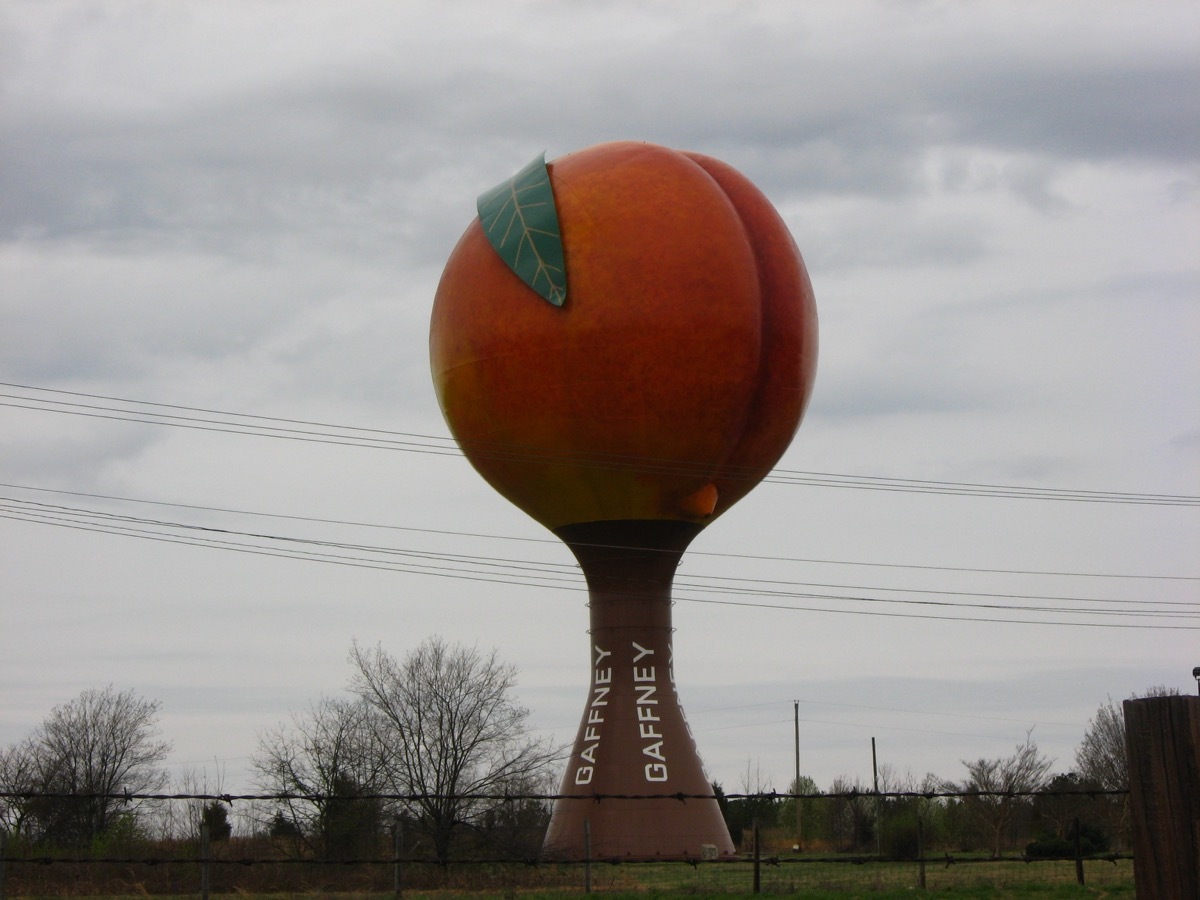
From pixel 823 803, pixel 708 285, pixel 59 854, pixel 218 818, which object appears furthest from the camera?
pixel 823 803

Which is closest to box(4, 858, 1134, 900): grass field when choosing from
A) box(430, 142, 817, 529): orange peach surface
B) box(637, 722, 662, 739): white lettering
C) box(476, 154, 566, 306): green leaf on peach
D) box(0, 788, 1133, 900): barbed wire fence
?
box(0, 788, 1133, 900): barbed wire fence

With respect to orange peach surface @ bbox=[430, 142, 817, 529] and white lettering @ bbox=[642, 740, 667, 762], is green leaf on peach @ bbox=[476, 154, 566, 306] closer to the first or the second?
orange peach surface @ bbox=[430, 142, 817, 529]

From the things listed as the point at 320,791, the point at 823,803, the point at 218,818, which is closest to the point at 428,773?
the point at 320,791

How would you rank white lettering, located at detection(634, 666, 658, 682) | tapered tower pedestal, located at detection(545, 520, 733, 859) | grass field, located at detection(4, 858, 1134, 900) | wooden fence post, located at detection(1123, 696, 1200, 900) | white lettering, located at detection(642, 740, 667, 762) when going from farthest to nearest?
white lettering, located at detection(634, 666, 658, 682) → white lettering, located at detection(642, 740, 667, 762) → tapered tower pedestal, located at detection(545, 520, 733, 859) → grass field, located at detection(4, 858, 1134, 900) → wooden fence post, located at detection(1123, 696, 1200, 900)

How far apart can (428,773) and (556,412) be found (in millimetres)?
11802

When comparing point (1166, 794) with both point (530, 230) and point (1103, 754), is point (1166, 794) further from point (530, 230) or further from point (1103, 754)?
point (1103, 754)

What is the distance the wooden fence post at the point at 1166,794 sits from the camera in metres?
2.97

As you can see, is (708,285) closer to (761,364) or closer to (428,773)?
(761,364)

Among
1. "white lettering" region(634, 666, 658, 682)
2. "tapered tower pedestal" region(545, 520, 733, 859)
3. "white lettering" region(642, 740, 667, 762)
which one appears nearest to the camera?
"tapered tower pedestal" region(545, 520, 733, 859)

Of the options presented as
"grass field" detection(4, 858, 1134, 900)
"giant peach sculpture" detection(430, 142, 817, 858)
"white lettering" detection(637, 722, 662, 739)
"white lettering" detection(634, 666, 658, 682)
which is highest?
"giant peach sculpture" detection(430, 142, 817, 858)

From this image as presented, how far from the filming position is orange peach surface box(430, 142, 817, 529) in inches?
782

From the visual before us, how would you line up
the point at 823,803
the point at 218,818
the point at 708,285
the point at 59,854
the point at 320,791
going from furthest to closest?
1. the point at 823,803
2. the point at 320,791
3. the point at 218,818
4. the point at 708,285
5. the point at 59,854

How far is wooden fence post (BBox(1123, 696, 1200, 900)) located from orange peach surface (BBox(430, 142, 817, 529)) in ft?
55.3

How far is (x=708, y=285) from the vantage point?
787 inches
